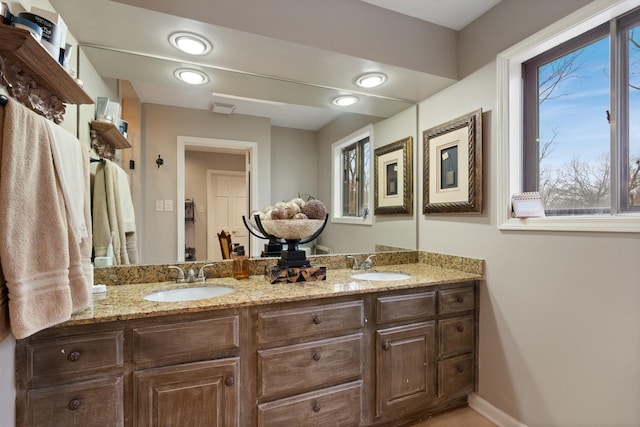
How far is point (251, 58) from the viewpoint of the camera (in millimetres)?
1674

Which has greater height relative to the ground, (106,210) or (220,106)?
(220,106)

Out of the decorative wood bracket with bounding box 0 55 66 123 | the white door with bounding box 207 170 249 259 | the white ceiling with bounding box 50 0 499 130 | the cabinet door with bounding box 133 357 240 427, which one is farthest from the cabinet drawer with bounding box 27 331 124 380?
the white ceiling with bounding box 50 0 499 130

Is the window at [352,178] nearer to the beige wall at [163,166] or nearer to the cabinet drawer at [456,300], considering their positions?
the cabinet drawer at [456,300]

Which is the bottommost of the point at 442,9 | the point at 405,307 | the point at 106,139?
the point at 405,307

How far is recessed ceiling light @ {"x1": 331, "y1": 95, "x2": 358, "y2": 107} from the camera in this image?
6.91ft

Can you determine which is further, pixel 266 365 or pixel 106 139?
pixel 106 139

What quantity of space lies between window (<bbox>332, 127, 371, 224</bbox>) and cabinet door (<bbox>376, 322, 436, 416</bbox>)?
890 millimetres

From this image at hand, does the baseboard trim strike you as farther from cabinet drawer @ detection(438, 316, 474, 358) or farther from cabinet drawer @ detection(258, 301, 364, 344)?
cabinet drawer @ detection(258, 301, 364, 344)

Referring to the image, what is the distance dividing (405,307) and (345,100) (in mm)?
1461

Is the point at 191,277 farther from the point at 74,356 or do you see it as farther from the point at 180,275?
the point at 74,356

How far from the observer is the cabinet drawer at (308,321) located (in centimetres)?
134

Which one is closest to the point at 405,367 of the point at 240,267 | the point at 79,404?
the point at 240,267

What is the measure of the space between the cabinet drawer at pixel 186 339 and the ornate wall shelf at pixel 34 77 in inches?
37.0

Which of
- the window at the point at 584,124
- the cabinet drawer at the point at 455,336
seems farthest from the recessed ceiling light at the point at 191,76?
the cabinet drawer at the point at 455,336
